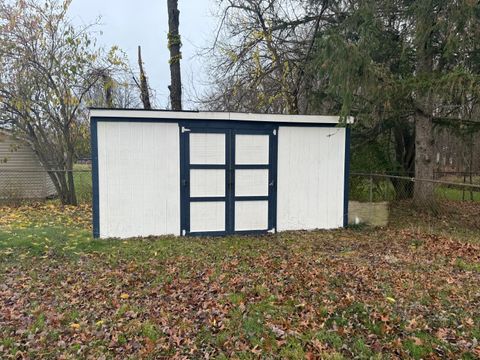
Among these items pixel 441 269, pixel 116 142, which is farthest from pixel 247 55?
pixel 441 269

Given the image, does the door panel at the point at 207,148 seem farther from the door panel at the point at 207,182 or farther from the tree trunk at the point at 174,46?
the tree trunk at the point at 174,46

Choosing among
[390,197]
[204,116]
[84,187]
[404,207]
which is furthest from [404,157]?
[84,187]

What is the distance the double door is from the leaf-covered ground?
2.42ft

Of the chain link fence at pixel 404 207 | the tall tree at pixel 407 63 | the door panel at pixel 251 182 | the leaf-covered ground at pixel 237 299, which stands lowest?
the leaf-covered ground at pixel 237 299

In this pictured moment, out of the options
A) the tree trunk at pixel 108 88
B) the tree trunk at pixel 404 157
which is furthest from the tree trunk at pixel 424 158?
the tree trunk at pixel 108 88

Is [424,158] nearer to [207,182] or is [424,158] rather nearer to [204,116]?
[207,182]

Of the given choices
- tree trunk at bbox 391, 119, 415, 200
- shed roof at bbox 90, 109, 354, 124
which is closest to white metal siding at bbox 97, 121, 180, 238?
shed roof at bbox 90, 109, 354, 124

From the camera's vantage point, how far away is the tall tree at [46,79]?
9414 mm

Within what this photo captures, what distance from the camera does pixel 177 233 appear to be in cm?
657

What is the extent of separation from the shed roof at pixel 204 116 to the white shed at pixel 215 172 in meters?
0.02

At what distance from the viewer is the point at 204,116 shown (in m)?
6.44

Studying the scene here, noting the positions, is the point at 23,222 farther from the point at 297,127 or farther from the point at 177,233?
the point at 297,127

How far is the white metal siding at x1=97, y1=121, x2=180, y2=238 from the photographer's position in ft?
Result: 20.5

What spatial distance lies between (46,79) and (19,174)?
139 inches
